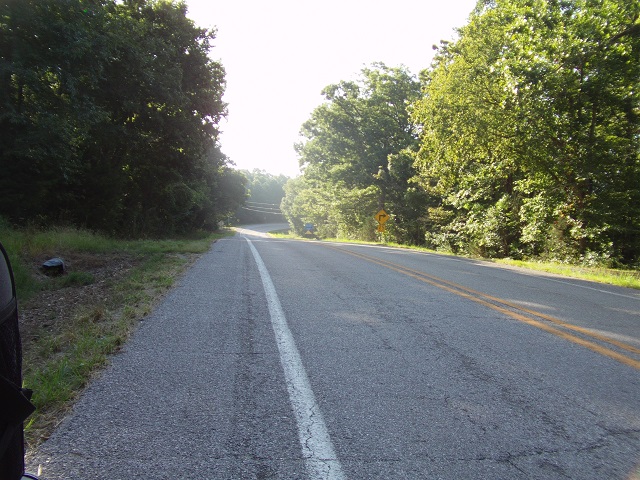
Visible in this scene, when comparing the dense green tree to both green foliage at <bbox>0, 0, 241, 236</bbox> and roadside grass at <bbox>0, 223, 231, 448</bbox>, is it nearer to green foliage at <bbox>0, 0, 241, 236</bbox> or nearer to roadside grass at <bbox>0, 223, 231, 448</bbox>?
green foliage at <bbox>0, 0, 241, 236</bbox>

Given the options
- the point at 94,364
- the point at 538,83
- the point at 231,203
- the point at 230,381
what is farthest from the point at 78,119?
the point at 231,203

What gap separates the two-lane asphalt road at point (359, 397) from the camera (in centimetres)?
238

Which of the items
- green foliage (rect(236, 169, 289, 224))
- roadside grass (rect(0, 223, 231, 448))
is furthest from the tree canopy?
green foliage (rect(236, 169, 289, 224))

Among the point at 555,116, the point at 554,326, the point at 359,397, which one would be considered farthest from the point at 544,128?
the point at 359,397

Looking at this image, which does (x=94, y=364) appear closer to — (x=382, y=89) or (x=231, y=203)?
(x=382, y=89)

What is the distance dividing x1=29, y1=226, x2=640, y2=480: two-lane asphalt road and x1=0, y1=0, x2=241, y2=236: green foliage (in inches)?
344

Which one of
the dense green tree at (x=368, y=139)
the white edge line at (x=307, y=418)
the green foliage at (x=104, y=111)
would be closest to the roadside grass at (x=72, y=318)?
A: the white edge line at (x=307, y=418)

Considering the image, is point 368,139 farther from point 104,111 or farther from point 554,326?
point 554,326

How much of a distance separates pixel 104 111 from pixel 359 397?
49.1ft

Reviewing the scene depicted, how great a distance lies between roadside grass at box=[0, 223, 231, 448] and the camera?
3107 mm

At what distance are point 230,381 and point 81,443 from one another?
113 centimetres

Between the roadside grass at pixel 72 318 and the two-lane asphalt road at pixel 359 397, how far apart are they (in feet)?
0.58

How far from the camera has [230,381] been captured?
11.1ft

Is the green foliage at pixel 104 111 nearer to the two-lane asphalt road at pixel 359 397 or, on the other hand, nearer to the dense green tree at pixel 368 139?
the two-lane asphalt road at pixel 359 397
